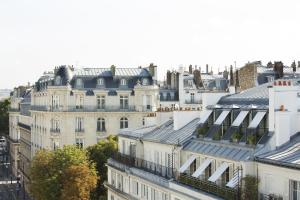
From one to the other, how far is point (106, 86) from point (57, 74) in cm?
595

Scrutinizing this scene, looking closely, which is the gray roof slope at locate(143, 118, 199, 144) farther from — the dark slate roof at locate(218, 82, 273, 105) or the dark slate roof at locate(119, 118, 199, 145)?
the dark slate roof at locate(218, 82, 273, 105)

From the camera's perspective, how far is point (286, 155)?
2592 centimetres

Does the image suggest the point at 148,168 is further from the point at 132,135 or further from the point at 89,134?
the point at 89,134

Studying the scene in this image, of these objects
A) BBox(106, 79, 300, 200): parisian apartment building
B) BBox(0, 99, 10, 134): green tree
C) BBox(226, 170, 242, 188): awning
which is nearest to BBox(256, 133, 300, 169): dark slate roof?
BBox(106, 79, 300, 200): parisian apartment building

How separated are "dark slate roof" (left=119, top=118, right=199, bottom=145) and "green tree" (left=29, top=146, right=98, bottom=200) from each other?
9.52 metres

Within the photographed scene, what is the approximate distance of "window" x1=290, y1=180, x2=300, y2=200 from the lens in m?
24.5

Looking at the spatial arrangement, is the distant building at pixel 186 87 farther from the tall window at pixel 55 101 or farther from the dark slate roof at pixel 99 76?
the tall window at pixel 55 101

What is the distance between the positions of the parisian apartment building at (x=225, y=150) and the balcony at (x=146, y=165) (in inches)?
2.3

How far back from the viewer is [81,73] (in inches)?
3191

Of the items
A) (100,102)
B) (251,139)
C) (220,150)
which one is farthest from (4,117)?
(251,139)

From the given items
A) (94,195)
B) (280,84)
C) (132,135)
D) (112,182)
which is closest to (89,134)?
(94,195)

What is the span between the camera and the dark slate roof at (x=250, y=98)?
31766 millimetres

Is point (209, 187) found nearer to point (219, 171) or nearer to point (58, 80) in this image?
point (219, 171)

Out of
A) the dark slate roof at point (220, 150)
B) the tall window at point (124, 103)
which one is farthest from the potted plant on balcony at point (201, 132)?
the tall window at point (124, 103)
